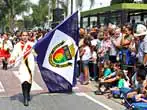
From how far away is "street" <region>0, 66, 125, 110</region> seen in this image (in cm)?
1127

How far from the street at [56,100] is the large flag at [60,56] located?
38 centimetres

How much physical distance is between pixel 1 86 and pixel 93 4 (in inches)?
1297

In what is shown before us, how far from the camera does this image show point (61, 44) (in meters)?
13.4

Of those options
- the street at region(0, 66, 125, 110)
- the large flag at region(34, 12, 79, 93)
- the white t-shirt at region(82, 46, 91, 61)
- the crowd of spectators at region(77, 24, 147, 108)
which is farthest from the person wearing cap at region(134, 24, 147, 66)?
the white t-shirt at region(82, 46, 91, 61)

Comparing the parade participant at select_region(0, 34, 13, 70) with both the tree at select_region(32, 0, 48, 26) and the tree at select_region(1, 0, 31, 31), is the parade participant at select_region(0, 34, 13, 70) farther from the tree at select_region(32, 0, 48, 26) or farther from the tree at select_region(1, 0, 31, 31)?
the tree at select_region(32, 0, 48, 26)

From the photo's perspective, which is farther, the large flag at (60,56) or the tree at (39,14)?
the tree at (39,14)

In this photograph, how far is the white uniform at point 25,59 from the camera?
11.9m

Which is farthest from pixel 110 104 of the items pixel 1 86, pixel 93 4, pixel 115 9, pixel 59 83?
pixel 93 4

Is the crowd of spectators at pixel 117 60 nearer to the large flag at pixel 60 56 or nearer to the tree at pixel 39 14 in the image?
the large flag at pixel 60 56

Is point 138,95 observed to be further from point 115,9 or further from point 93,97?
point 115,9

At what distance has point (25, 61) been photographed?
39.4 feet

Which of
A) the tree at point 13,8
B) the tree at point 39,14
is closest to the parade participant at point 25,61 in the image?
the tree at point 13,8

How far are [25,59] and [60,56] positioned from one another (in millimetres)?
1681

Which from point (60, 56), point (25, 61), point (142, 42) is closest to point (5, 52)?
point (60, 56)
